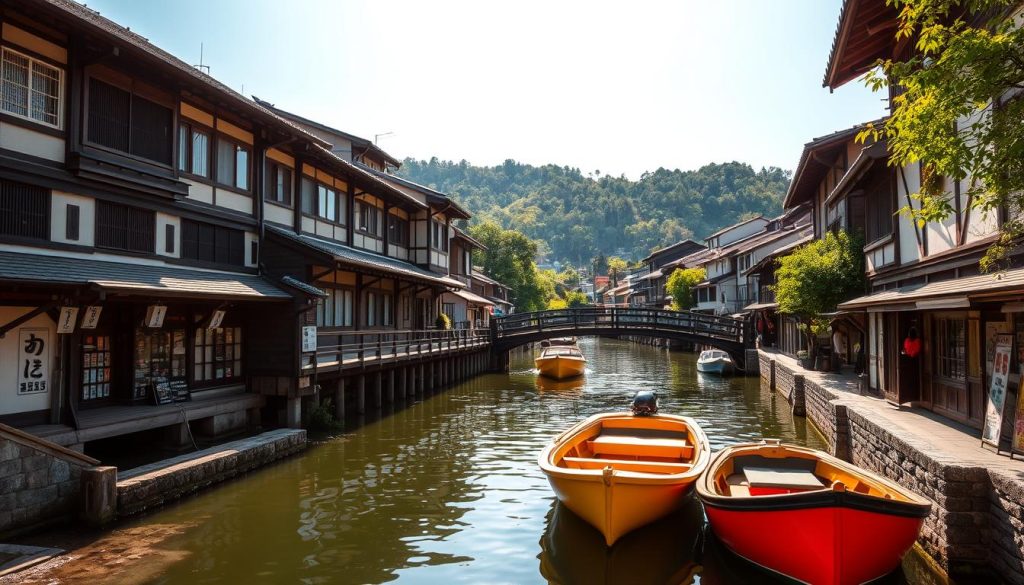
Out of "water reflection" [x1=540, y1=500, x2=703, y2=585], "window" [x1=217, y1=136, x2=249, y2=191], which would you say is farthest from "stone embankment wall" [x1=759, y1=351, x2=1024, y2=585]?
"window" [x1=217, y1=136, x2=249, y2=191]

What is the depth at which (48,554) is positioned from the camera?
338 inches

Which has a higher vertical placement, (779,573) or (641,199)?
(641,199)

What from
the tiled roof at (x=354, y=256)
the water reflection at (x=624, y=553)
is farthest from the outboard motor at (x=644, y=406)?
the tiled roof at (x=354, y=256)

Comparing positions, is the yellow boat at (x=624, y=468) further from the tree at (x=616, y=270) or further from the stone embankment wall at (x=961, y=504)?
the tree at (x=616, y=270)

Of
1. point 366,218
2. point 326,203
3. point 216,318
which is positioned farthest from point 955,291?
point 366,218

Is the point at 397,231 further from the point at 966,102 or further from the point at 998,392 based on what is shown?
the point at 966,102

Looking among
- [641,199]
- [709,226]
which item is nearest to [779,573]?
A: [709,226]

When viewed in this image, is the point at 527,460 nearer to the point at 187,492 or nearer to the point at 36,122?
the point at 187,492

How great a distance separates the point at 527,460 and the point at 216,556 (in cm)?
768

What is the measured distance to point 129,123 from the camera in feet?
45.4

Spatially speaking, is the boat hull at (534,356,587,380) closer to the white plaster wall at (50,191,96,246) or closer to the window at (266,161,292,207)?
the window at (266,161,292,207)

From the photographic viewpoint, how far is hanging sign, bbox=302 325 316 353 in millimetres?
16781

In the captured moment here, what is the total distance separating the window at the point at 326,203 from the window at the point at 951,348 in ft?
57.7

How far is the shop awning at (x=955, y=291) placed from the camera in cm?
850
